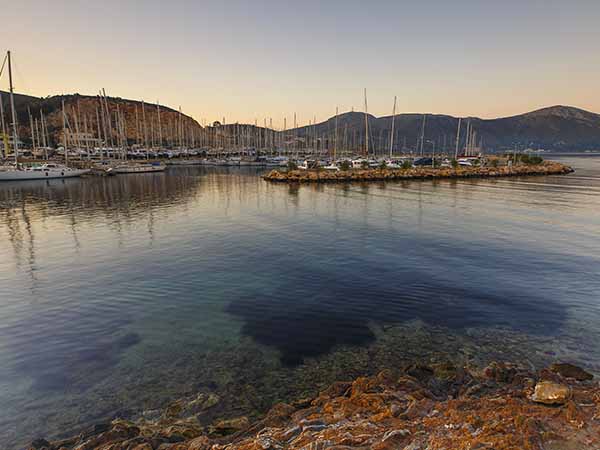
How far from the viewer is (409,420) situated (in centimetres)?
657

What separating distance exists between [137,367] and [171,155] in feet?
396

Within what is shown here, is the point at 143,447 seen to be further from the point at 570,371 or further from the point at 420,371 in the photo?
the point at 570,371

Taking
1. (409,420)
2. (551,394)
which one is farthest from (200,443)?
(551,394)

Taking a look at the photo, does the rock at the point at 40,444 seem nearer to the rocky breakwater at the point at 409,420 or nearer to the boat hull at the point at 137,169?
the rocky breakwater at the point at 409,420

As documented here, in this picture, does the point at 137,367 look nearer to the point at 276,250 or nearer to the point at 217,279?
the point at 217,279

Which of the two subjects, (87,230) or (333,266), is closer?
(333,266)

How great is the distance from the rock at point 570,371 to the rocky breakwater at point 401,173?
187 feet

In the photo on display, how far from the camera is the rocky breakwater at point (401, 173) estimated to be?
217ft

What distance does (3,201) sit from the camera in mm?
40219

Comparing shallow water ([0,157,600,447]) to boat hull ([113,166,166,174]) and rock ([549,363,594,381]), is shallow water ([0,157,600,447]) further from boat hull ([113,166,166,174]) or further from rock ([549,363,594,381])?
boat hull ([113,166,166,174])

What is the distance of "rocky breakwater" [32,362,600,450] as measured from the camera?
5.75m

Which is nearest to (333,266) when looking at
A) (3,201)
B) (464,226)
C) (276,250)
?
(276,250)

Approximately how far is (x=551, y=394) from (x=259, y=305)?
940cm

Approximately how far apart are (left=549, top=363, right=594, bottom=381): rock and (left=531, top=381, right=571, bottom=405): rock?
1798 mm
